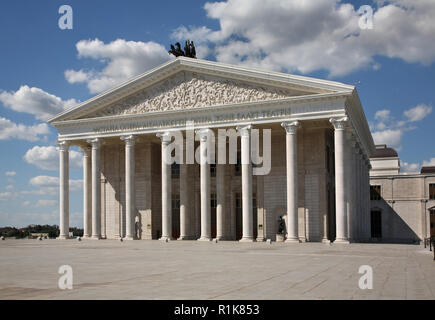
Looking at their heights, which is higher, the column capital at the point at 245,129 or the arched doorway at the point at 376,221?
the column capital at the point at 245,129

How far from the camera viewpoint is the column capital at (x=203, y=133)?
1704 inches

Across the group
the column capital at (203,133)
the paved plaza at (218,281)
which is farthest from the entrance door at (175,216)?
the paved plaza at (218,281)

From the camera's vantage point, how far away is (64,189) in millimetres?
49719

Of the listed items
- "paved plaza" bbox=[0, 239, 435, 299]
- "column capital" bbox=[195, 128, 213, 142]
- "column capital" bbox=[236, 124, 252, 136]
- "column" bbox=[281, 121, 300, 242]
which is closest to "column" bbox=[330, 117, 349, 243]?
"column" bbox=[281, 121, 300, 242]

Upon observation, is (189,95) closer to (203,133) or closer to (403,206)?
(203,133)

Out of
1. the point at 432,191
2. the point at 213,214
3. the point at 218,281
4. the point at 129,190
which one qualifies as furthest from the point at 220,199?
the point at 432,191

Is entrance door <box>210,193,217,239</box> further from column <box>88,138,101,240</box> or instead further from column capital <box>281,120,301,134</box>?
column capital <box>281,120,301,134</box>

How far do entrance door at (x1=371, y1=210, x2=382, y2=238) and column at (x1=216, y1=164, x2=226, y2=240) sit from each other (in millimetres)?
33161

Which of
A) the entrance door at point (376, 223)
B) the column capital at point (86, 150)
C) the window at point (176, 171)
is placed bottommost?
Answer: the entrance door at point (376, 223)

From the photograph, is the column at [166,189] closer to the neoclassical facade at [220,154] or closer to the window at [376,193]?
the neoclassical facade at [220,154]

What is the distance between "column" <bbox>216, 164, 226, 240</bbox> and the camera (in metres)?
45.0

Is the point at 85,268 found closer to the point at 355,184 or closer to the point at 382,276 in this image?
the point at 382,276
